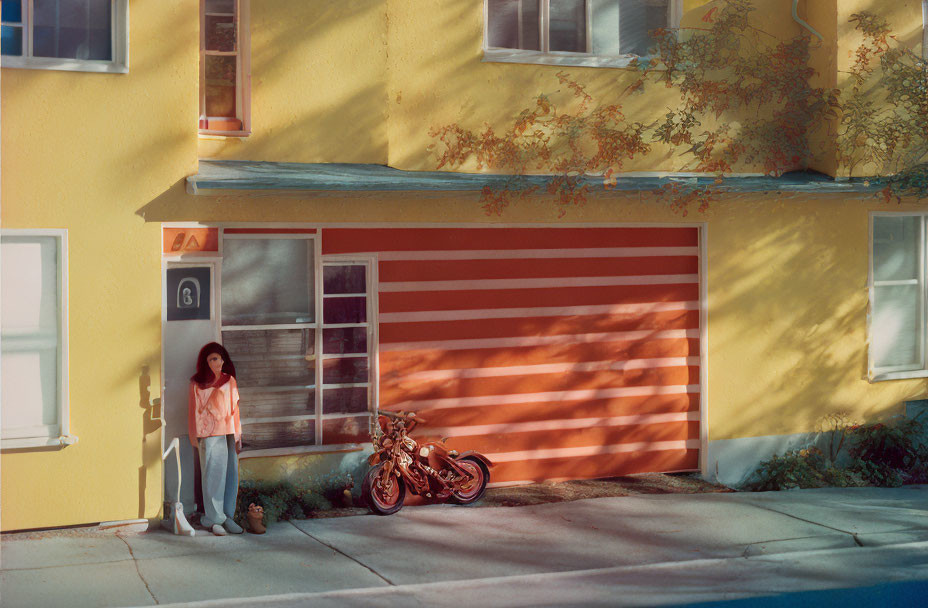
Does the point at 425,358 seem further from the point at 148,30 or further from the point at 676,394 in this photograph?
the point at 148,30

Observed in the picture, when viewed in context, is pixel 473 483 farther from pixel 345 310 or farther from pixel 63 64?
pixel 63 64

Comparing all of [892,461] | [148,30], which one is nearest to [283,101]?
[148,30]

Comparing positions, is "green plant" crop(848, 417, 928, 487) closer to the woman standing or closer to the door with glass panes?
the door with glass panes

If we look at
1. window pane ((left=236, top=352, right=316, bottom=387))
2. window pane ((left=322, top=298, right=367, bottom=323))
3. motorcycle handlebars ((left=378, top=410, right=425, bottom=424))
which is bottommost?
motorcycle handlebars ((left=378, top=410, right=425, bottom=424))

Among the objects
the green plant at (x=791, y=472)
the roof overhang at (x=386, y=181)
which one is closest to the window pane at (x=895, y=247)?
the roof overhang at (x=386, y=181)

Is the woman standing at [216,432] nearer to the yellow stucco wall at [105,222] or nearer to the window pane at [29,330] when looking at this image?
the yellow stucco wall at [105,222]

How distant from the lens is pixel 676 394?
13.3 m

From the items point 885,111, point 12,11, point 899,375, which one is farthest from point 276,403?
point 885,111

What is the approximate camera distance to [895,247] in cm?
1445

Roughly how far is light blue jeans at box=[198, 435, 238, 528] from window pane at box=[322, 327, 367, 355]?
5.17 ft

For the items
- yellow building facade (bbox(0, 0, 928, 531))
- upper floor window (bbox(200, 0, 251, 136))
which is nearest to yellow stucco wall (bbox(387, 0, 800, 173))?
yellow building facade (bbox(0, 0, 928, 531))

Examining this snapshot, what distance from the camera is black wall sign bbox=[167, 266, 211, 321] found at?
35.9 ft

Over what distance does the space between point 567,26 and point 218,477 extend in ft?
21.5

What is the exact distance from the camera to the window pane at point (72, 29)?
10.3 meters
